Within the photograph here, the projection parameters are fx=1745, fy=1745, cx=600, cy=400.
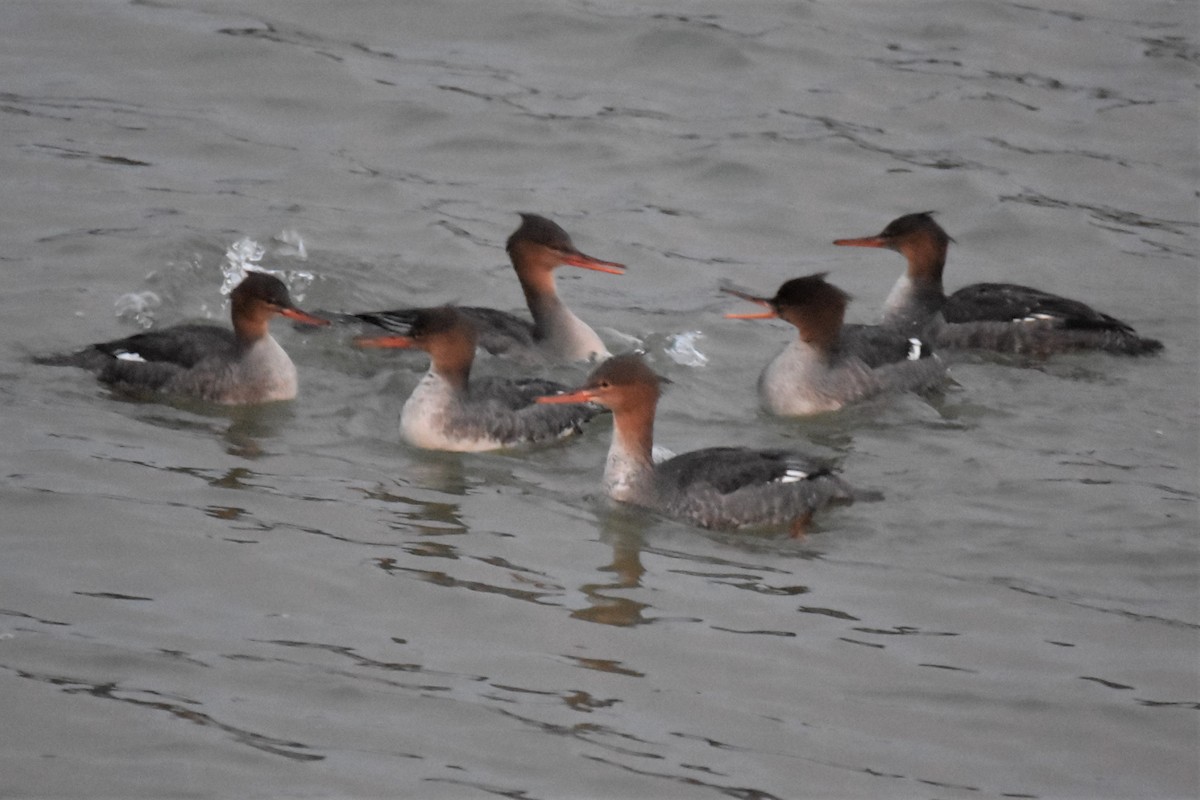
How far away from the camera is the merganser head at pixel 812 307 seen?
1023 centimetres

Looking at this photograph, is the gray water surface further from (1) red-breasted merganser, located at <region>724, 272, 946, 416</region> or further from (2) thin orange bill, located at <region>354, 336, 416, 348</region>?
(2) thin orange bill, located at <region>354, 336, 416, 348</region>

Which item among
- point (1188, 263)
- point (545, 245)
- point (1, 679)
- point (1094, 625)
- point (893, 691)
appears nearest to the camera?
point (1, 679)

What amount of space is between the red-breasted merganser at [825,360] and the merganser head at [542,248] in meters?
1.17

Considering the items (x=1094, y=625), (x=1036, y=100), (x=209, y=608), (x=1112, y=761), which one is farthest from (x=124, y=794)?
(x=1036, y=100)

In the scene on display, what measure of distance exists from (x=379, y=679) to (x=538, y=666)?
Result: 2.07ft

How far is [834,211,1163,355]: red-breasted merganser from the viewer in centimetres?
1123

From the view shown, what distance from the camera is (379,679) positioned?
638 centimetres

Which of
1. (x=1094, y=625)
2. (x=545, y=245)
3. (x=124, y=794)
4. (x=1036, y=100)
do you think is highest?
(x=1036, y=100)

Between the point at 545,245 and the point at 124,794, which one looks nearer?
the point at 124,794

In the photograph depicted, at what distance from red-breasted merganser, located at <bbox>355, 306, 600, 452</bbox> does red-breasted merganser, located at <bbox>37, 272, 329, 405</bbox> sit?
558mm

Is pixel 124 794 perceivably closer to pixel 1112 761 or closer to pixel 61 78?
pixel 1112 761

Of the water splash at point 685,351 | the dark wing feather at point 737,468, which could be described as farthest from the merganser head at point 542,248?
the dark wing feather at point 737,468

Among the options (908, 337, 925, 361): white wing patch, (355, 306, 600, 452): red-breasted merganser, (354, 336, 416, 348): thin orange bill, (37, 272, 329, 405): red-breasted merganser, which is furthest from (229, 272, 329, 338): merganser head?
(908, 337, 925, 361): white wing patch

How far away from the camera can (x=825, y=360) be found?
10.3 m
